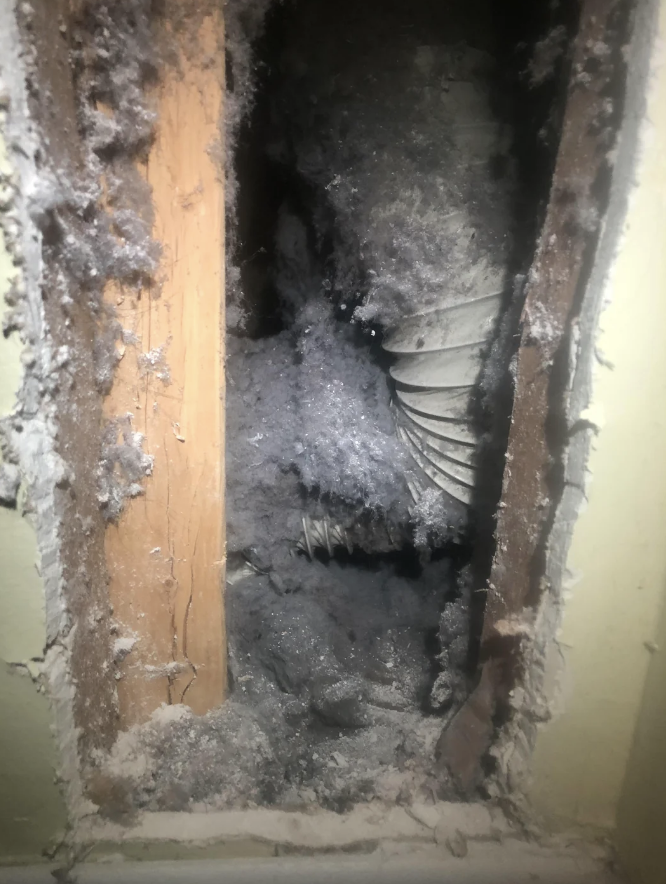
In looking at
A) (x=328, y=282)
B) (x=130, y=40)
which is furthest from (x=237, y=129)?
(x=328, y=282)

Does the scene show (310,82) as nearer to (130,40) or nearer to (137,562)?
(130,40)

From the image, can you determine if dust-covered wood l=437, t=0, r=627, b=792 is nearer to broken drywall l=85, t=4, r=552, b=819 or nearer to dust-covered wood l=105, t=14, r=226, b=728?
broken drywall l=85, t=4, r=552, b=819

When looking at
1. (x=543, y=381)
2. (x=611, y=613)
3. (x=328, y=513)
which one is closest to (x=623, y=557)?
(x=611, y=613)

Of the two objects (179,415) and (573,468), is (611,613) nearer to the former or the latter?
(573,468)

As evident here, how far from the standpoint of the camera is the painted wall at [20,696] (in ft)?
1.84

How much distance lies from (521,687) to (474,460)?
13.8 inches

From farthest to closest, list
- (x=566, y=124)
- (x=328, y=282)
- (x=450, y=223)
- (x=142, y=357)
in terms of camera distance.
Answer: (x=328, y=282) → (x=450, y=223) → (x=142, y=357) → (x=566, y=124)

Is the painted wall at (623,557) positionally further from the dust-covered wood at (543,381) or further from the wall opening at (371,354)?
the wall opening at (371,354)

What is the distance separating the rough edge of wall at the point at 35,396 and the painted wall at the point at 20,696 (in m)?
0.01

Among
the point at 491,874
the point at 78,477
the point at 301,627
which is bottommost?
the point at 491,874

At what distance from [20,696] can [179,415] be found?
39 centimetres

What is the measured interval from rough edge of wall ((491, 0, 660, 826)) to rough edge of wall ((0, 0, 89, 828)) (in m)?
0.57

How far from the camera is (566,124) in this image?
23.5 inches

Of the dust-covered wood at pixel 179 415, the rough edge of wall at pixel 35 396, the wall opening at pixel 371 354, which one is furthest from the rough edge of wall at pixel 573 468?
the rough edge of wall at pixel 35 396
